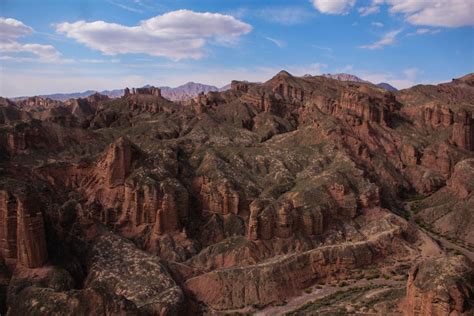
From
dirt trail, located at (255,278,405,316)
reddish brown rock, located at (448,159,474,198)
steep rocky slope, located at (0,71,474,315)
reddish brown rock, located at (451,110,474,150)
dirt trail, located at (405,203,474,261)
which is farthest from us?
reddish brown rock, located at (451,110,474,150)

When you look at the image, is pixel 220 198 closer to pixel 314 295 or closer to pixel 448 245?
pixel 314 295

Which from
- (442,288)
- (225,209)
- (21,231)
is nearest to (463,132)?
(225,209)

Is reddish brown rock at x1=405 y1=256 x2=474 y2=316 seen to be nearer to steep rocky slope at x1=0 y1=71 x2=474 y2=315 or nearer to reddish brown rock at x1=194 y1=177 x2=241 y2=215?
steep rocky slope at x1=0 y1=71 x2=474 y2=315

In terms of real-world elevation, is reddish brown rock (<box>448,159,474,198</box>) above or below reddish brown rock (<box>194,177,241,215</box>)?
above

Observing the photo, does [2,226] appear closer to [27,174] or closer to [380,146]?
[27,174]

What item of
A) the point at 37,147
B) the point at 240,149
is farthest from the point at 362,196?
the point at 37,147

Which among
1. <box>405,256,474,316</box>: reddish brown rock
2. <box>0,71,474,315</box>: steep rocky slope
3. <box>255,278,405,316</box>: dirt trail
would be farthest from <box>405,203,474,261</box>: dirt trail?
<box>405,256,474,316</box>: reddish brown rock

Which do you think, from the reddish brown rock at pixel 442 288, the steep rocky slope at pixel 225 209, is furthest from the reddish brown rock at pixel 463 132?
the reddish brown rock at pixel 442 288

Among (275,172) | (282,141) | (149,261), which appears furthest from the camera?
(282,141)
